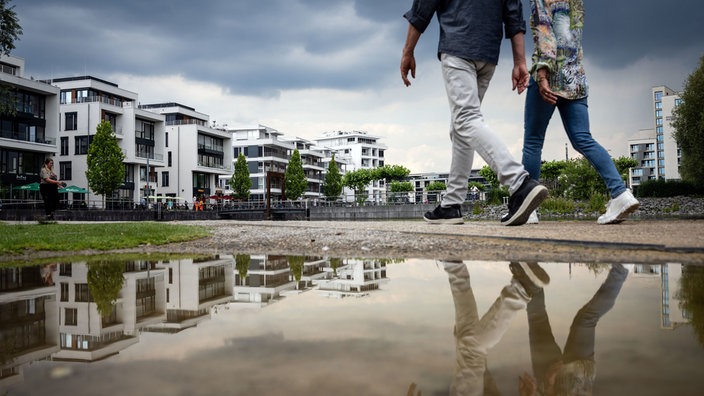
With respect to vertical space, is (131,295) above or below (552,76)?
below

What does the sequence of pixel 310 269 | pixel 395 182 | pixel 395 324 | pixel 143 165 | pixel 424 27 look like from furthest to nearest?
1. pixel 395 182
2. pixel 143 165
3. pixel 424 27
4. pixel 310 269
5. pixel 395 324

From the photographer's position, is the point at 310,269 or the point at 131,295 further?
the point at 310,269

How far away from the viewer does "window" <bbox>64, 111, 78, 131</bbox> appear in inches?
2172

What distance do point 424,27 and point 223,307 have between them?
3.75 meters

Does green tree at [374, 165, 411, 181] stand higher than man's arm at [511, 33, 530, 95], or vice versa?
green tree at [374, 165, 411, 181]

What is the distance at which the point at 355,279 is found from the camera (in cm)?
223

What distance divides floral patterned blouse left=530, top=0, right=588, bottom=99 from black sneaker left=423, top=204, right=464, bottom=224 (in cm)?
164

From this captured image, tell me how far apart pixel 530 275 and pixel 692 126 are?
33.2m

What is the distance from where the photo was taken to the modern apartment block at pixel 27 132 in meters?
43.2

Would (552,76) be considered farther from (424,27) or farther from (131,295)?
(131,295)

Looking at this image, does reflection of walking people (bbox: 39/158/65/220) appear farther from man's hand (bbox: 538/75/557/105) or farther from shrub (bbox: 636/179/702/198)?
shrub (bbox: 636/179/702/198)

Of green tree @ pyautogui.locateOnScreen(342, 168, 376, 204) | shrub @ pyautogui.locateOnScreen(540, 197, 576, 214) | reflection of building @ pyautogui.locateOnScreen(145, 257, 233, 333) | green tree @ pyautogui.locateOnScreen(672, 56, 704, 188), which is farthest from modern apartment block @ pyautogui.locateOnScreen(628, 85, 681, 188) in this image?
reflection of building @ pyautogui.locateOnScreen(145, 257, 233, 333)

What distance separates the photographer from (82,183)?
54750 mm

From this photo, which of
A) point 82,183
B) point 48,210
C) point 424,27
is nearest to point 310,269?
point 424,27
